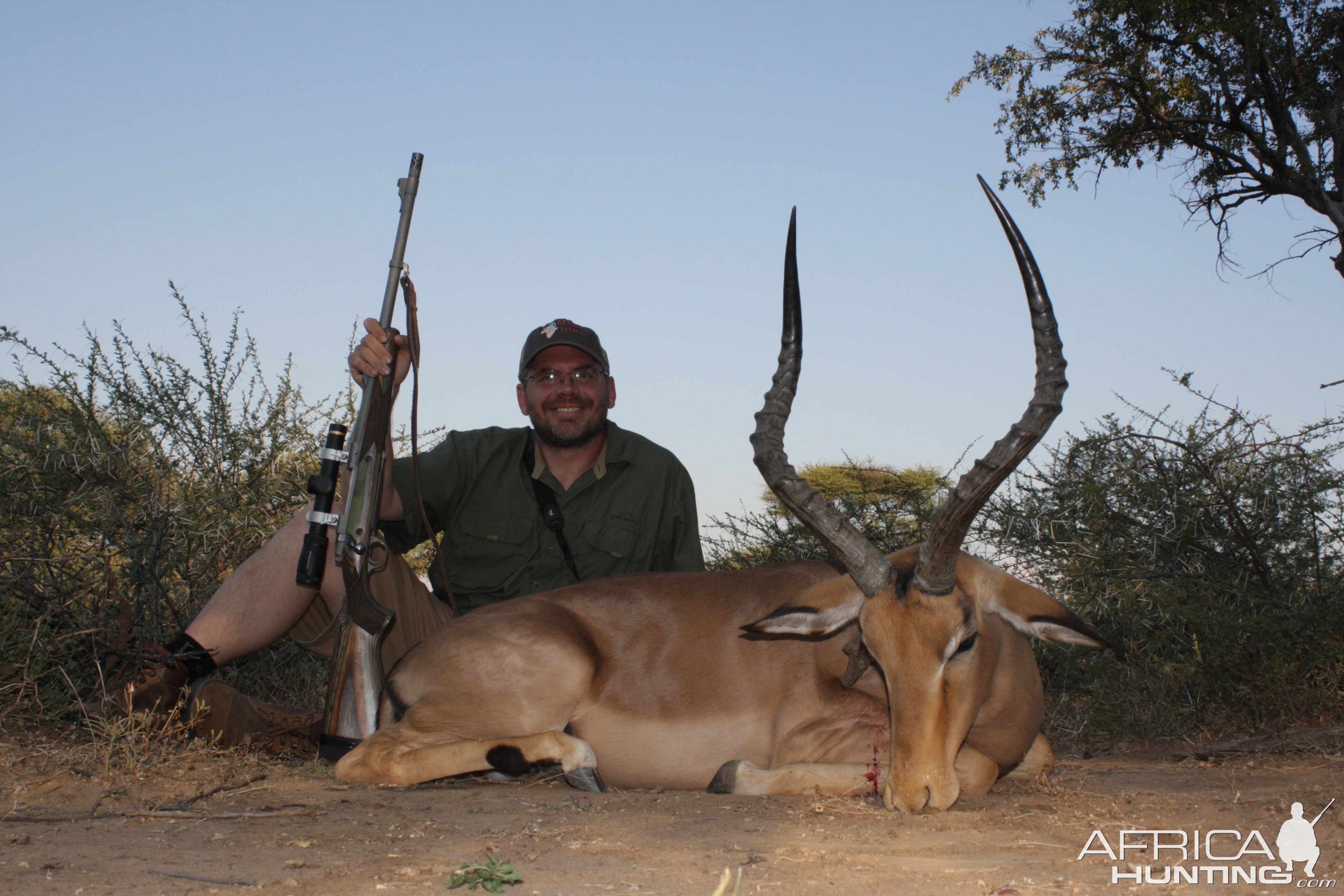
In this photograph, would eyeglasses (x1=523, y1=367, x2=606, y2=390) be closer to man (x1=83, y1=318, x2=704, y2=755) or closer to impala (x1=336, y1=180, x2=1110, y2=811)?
man (x1=83, y1=318, x2=704, y2=755)

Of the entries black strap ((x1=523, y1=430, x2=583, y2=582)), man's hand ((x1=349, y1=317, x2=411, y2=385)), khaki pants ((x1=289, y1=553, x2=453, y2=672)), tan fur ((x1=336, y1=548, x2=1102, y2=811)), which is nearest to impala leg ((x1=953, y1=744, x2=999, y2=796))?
tan fur ((x1=336, y1=548, x2=1102, y2=811))

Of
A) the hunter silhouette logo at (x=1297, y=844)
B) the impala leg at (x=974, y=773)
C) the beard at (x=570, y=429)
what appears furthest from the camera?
the beard at (x=570, y=429)

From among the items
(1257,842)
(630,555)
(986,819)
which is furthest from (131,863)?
(630,555)

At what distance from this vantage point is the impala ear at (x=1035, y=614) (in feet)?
13.5

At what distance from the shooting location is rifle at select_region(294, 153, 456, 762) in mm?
4812

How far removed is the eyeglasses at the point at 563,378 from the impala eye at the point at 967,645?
9.97 ft

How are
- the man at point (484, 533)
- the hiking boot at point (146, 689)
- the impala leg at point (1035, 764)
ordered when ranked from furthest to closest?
1. the man at point (484, 533)
2. the hiking boot at point (146, 689)
3. the impala leg at point (1035, 764)

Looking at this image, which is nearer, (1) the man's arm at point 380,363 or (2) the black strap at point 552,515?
(1) the man's arm at point 380,363

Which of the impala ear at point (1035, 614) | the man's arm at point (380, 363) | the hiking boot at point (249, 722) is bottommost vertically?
the hiking boot at point (249, 722)

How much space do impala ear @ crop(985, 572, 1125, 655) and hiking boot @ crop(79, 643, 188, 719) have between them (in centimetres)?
355

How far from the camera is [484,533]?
237 inches

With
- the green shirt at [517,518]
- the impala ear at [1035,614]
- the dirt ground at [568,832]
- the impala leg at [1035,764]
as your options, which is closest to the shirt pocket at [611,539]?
the green shirt at [517,518]

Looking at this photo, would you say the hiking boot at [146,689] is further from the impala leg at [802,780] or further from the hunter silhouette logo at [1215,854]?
the hunter silhouette logo at [1215,854]

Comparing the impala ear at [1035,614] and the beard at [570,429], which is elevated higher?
the beard at [570,429]
